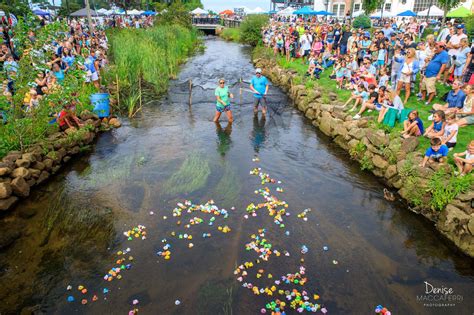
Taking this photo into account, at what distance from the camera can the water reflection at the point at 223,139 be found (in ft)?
37.0

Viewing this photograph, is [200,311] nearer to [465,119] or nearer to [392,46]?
[465,119]

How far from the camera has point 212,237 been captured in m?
7.09

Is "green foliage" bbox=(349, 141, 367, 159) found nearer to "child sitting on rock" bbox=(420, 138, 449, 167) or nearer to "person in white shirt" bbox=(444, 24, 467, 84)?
"child sitting on rock" bbox=(420, 138, 449, 167)

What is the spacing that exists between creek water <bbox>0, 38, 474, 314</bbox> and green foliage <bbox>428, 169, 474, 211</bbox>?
2.02 feet

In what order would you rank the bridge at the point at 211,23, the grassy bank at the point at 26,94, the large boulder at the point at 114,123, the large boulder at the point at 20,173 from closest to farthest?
1. the large boulder at the point at 20,173
2. the grassy bank at the point at 26,94
3. the large boulder at the point at 114,123
4. the bridge at the point at 211,23

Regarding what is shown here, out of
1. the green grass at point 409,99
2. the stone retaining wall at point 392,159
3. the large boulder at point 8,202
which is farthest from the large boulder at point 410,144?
the large boulder at point 8,202

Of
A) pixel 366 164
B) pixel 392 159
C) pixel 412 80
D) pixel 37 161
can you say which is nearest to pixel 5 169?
pixel 37 161

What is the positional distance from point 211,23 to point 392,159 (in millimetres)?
48520

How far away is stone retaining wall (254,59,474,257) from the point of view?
6949 mm

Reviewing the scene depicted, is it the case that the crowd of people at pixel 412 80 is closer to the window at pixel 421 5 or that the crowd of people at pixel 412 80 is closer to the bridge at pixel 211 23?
the window at pixel 421 5

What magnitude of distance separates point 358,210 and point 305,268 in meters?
2.62

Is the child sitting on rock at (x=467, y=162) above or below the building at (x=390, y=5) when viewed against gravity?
below

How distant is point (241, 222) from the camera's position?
7570 mm

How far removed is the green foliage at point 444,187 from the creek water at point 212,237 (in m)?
0.62
